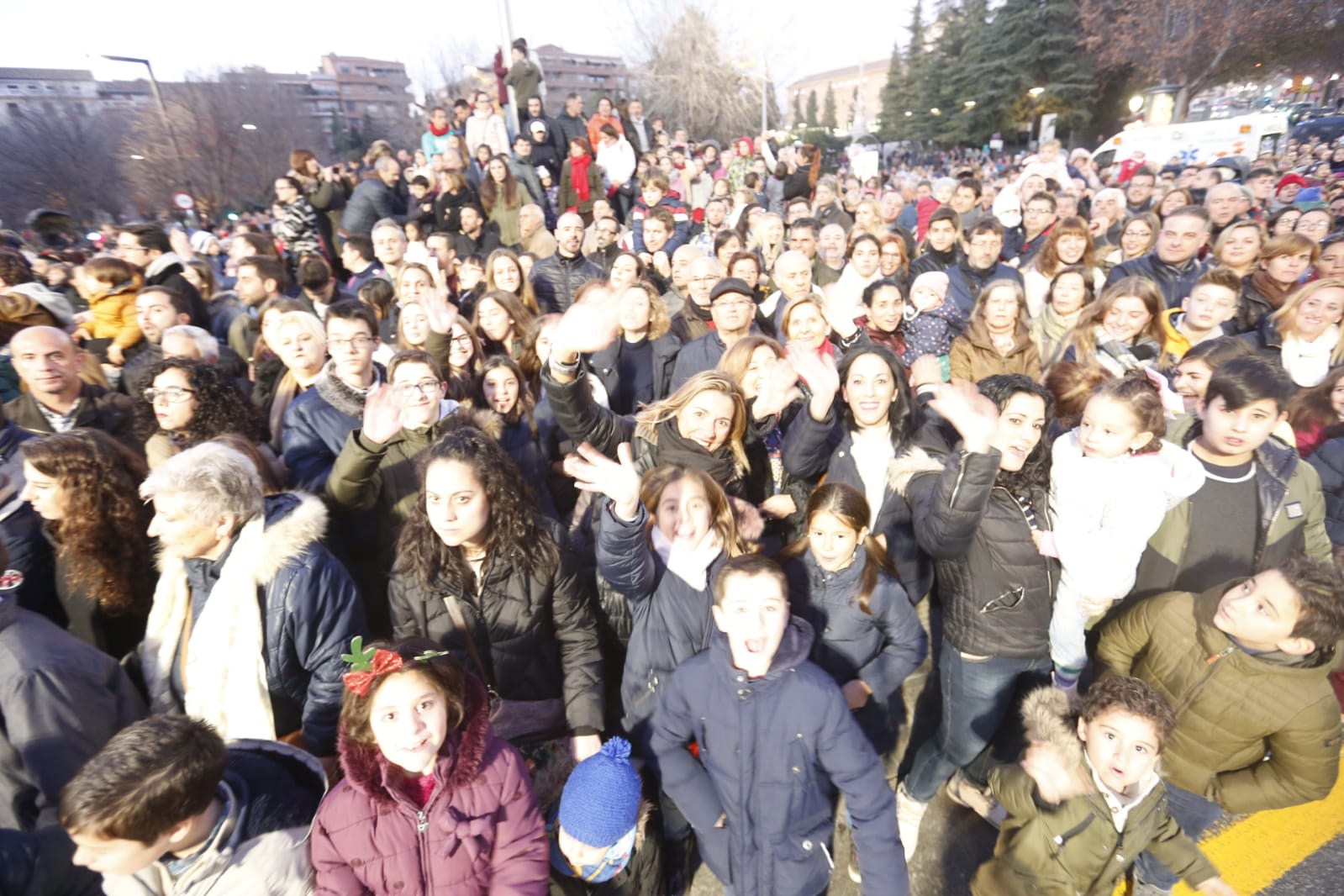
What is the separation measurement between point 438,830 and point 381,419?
5.37ft

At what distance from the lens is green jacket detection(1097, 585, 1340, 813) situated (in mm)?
2148

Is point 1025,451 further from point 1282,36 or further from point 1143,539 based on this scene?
point 1282,36

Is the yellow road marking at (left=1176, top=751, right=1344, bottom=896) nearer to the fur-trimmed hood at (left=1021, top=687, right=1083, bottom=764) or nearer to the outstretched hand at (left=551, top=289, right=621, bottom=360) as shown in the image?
the fur-trimmed hood at (left=1021, top=687, right=1083, bottom=764)

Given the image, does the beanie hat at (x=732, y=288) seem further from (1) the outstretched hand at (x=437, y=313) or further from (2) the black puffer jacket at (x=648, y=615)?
(2) the black puffer jacket at (x=648, y=615)

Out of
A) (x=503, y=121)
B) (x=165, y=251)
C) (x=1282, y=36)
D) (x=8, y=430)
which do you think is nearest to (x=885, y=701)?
(x=8, y=430)

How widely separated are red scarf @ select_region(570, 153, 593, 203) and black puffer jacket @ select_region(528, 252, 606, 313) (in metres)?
4.25

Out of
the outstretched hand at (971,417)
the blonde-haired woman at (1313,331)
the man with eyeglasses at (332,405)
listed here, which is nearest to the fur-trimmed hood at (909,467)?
the outstretched hand at (971,417)

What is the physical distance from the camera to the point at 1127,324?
154 inches

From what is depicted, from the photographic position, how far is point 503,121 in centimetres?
1183

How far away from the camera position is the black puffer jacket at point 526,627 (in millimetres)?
2432

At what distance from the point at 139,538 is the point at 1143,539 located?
13.6 feet

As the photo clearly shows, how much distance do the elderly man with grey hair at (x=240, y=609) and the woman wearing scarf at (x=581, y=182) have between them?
27.8ft

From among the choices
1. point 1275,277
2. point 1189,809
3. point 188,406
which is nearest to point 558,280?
point 188,406

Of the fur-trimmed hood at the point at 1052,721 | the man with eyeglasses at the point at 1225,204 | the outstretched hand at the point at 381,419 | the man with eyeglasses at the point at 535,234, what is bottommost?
the fur-trimmed hood at the point at 1052,721
